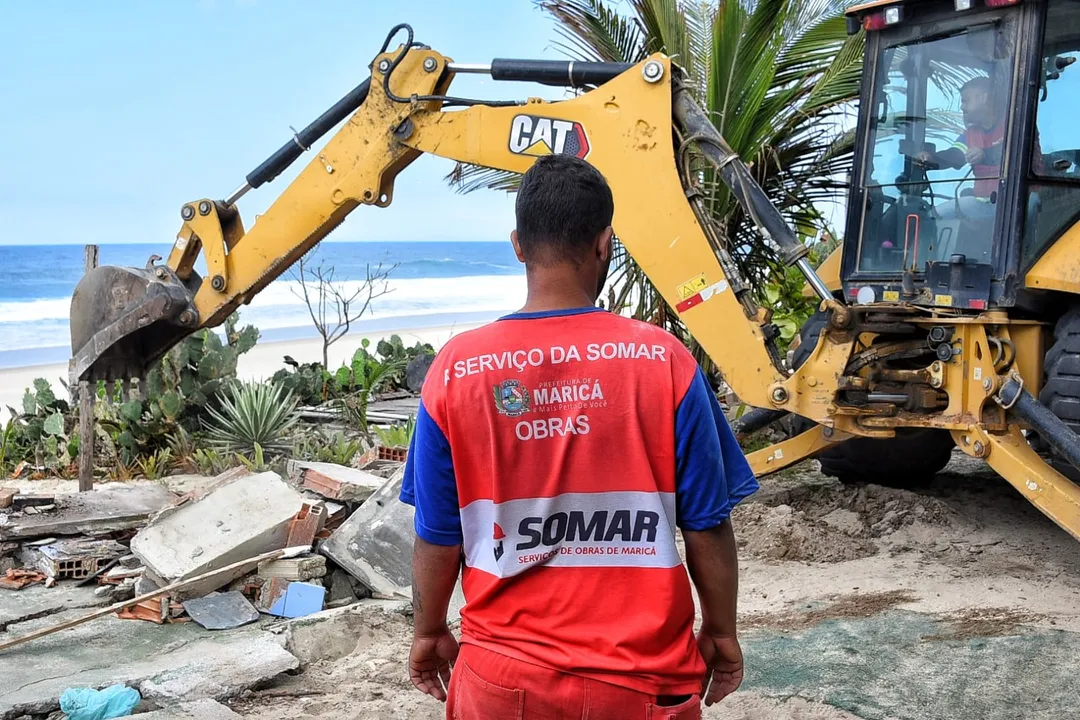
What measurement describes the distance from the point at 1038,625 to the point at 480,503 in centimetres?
388

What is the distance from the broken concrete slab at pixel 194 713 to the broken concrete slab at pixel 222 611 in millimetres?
1280

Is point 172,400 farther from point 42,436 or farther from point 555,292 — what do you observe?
point 555,292

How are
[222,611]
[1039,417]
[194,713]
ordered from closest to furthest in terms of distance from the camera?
1. [194,713]
2. [1039,417]
3. [222,611]

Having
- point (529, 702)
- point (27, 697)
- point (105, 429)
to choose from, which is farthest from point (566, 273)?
point (105, 429)

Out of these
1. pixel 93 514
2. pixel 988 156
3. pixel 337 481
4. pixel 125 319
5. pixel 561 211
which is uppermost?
pixel 988 156

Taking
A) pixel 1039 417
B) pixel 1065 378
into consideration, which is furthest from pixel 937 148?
pixel 1039 417

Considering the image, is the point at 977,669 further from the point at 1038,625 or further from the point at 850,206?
the point at 850,206

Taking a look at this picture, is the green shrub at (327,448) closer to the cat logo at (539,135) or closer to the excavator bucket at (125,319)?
the excavator bucket at (125,319)

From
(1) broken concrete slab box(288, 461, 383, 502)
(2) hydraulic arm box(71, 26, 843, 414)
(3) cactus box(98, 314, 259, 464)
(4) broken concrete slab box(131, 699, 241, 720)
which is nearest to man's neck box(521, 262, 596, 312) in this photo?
(4) broken concrete slab box(131, 699, 241, 720)

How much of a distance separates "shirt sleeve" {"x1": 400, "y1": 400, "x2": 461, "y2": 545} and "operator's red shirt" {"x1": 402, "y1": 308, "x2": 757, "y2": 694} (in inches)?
0.6

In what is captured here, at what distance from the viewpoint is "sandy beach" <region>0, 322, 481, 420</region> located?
751 inches

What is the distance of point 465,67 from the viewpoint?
260 inches

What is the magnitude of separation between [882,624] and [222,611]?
10.8ft

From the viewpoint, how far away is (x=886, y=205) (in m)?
6.55
